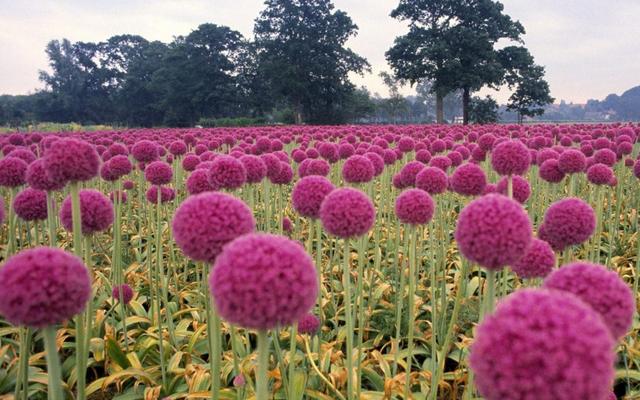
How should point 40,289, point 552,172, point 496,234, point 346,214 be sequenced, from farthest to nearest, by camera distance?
point 552,172
point 346,214
point 496,234
point 40,289

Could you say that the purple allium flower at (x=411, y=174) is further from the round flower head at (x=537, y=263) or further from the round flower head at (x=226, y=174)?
the round flower head at (x=537, y=263)

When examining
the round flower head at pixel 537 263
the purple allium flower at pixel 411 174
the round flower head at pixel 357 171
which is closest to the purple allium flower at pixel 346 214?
the round flower head at pixel 537 263

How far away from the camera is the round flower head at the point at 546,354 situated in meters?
1.24

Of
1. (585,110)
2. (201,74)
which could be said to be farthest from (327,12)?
(585,110)

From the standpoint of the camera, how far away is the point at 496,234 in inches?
86.7

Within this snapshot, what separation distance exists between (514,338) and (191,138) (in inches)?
508

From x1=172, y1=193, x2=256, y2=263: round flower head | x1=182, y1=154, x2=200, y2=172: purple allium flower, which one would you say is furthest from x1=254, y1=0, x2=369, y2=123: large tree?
x1=172, y1=193, x2=256, y2=263: round flower head

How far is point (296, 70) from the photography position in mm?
71000

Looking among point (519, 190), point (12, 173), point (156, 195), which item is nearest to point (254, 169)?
point (156, 195)

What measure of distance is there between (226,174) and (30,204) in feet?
6.59

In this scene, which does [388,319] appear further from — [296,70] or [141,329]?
[296,70]

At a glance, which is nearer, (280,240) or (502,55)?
(280,240)

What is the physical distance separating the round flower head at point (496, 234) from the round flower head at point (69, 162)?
253 centimetres

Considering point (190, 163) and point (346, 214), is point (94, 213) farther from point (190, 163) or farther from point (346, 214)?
point (190, 163)
